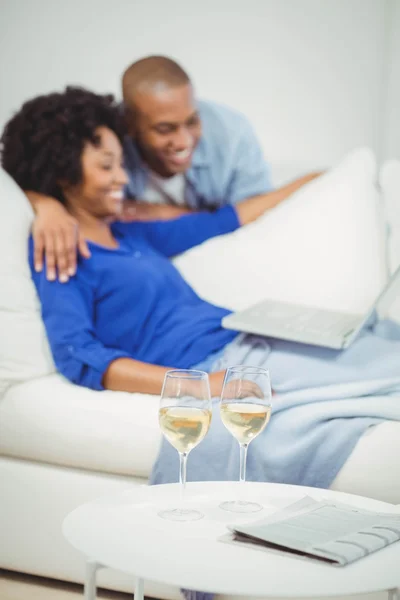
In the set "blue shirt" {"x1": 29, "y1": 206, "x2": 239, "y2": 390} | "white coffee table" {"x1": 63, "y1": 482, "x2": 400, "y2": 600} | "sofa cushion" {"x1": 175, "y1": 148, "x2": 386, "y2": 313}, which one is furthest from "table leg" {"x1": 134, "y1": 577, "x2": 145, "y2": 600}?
"sofa cushion" {"x1": 175, "y1": 148, "x2": 386, "y2": 313}

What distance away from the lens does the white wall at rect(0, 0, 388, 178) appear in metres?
2.62

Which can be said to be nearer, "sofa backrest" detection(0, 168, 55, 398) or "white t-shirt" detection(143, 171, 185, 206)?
"sofa backrest" detection(0, 168, 55, 398)

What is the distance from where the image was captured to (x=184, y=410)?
1.11 m

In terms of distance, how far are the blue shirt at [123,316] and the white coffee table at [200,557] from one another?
80 centimetres

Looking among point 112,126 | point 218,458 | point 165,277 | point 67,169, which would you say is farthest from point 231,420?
point 112,126

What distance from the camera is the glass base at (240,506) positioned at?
117cm

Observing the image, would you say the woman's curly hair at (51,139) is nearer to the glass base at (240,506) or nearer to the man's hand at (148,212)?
the man's hand at (148,212)

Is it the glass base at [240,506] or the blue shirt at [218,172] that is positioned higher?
the blue shirt at [218,172]

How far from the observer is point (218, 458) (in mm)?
1678

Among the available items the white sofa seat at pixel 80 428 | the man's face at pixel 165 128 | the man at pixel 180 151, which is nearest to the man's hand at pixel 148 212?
the man at pixel 180 151

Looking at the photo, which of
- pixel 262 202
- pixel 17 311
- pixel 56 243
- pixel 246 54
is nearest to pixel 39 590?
pixel 17 311

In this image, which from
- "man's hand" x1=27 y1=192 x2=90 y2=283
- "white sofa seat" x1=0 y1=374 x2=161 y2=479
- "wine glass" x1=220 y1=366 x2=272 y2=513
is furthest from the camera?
"man's hand" x1=27 y1=192 x2=90 y2=283

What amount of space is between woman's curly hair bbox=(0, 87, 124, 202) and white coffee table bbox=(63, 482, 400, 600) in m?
1.31

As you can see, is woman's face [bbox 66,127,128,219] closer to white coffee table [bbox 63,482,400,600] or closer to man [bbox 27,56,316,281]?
man [bbox 27,56,316,281]
